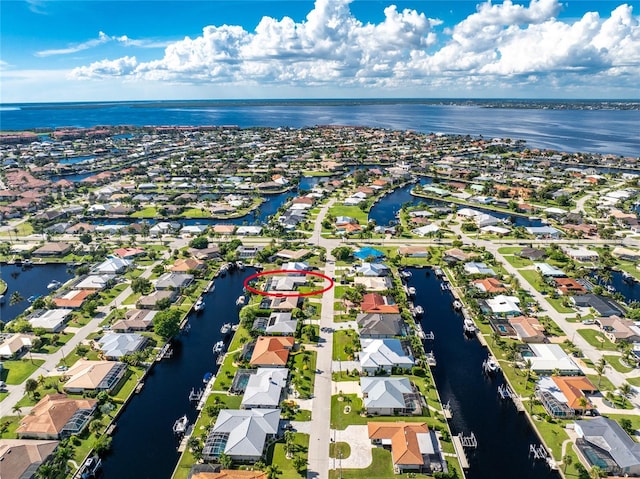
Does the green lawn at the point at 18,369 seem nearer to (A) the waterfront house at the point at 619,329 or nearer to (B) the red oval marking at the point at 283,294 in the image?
(B) the red oval marking at the point at 283,294

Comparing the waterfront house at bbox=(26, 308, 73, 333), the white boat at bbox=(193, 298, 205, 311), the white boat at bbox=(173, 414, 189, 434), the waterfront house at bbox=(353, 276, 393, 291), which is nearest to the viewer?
the white boat at bbox=(173, 414, 189, 434)

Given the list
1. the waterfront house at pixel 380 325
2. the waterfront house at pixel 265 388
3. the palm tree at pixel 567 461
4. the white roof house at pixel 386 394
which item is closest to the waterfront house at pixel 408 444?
the white roof house at pixel 386 394

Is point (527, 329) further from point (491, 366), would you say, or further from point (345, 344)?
point (345, 344)

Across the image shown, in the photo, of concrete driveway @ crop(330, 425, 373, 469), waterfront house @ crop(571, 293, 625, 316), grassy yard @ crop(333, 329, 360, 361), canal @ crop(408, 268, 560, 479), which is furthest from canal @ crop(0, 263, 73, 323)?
waterfront house @ crop(571, 293, 625, 316)

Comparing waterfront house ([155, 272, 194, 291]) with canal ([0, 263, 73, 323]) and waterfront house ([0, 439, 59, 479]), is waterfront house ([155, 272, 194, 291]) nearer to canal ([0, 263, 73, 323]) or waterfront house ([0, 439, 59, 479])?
canal ([0, 263, 73, 323])

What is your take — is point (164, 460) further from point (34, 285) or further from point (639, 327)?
point (639, 327)

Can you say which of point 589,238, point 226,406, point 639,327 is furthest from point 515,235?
point 226,406
